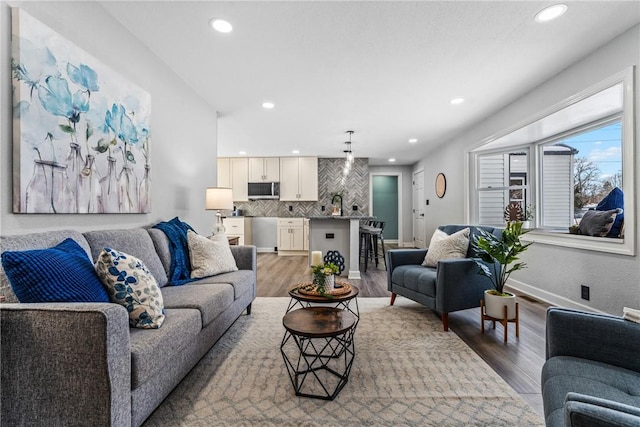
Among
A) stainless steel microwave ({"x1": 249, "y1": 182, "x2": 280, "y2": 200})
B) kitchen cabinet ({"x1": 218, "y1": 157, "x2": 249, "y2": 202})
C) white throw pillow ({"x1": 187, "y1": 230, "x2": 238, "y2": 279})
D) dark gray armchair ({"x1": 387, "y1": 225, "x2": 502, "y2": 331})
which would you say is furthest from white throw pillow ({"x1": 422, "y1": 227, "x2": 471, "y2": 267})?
kitchen cabinet ({"x1": 218, "y1": 157, "x2": 249, "y2": 202})

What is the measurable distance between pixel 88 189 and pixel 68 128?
0.39 meters

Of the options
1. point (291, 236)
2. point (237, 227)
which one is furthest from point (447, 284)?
point (237, 227)

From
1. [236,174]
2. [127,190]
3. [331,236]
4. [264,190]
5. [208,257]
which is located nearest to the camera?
[127,190]

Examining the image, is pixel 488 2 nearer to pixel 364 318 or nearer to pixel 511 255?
pixel 511 255

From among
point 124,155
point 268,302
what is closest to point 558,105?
point 268,302

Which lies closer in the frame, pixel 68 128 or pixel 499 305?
pixel 68 128

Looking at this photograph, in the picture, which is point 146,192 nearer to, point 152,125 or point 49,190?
point 152,125

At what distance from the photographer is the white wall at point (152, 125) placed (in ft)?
4.71

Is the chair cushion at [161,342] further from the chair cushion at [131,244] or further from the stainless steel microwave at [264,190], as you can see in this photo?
the stainless steel microwave at [264,190]

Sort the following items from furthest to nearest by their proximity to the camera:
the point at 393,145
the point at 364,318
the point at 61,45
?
the point at 393,145
the point at 364,318
the point at 61,45

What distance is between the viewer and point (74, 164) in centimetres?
176

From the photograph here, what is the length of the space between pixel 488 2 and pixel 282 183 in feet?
19.2

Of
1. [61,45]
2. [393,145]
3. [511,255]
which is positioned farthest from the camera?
[393,145]

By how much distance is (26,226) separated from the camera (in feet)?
4.99
